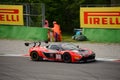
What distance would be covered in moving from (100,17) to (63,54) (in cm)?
898

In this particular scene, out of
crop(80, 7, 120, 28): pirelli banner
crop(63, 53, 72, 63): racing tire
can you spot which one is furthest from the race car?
crop(80, 7, 120, 28): pirelli banner

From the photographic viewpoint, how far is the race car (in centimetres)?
2162

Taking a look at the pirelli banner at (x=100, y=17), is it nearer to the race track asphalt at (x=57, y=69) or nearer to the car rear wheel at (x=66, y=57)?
the race track asphalt at (x=57, y=69)

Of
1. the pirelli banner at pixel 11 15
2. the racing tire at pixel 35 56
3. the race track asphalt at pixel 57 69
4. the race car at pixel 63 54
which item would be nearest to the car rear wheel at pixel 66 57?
the race car at pixel 63 54

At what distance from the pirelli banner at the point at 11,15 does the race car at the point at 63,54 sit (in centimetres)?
1068

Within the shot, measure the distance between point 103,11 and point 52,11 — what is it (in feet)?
68.1

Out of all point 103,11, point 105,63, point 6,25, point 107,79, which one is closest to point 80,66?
point 105,63

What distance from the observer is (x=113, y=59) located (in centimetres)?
2300

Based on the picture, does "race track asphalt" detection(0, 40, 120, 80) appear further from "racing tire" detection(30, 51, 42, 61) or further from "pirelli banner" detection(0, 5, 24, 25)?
"pirelli banner" detection(0, 5, 24, 25)

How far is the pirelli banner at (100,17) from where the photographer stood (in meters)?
29.7

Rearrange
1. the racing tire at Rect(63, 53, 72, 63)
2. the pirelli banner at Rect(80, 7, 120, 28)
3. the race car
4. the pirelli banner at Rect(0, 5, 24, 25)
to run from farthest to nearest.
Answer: the pirelli banner at Rect(0, 5, 24, 25)
the pirelli banner at Rect(80, 7, 120, 28)
the racing tire at Rect(63, 53, 72, 63)
the race car

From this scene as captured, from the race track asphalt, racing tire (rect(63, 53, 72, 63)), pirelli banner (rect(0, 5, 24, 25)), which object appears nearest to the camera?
the race track asphalt

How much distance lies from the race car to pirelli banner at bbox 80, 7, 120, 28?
781 cm

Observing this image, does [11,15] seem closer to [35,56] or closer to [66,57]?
[35,56]
